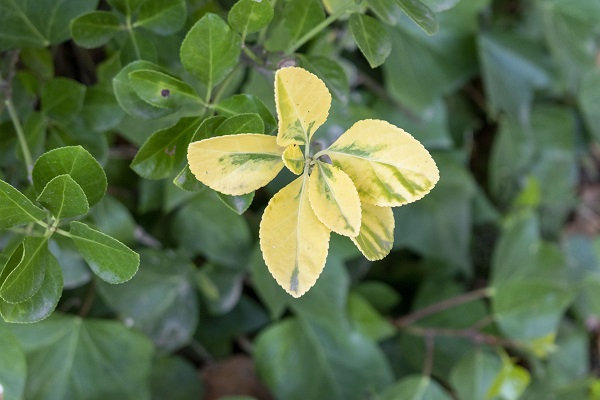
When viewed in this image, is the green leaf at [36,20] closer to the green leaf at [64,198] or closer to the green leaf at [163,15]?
the green leaf at [163,15]

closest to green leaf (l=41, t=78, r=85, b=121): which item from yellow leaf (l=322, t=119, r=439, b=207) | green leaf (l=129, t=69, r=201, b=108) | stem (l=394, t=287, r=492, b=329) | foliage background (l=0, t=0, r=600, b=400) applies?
foliage background (l=0, t=0, r=600, b=400)

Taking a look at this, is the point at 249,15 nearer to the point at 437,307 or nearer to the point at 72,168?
the point at 72,168

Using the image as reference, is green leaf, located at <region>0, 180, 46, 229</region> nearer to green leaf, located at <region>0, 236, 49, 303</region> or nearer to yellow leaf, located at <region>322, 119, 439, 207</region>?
green leaf, located at <region>0, 236, 49, 303</region>

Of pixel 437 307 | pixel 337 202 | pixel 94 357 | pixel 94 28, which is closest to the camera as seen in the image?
pixel 337 202

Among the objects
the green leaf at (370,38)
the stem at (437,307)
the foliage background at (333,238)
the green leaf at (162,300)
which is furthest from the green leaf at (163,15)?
the stem at (437,307)

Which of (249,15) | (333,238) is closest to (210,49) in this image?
(249,15)
